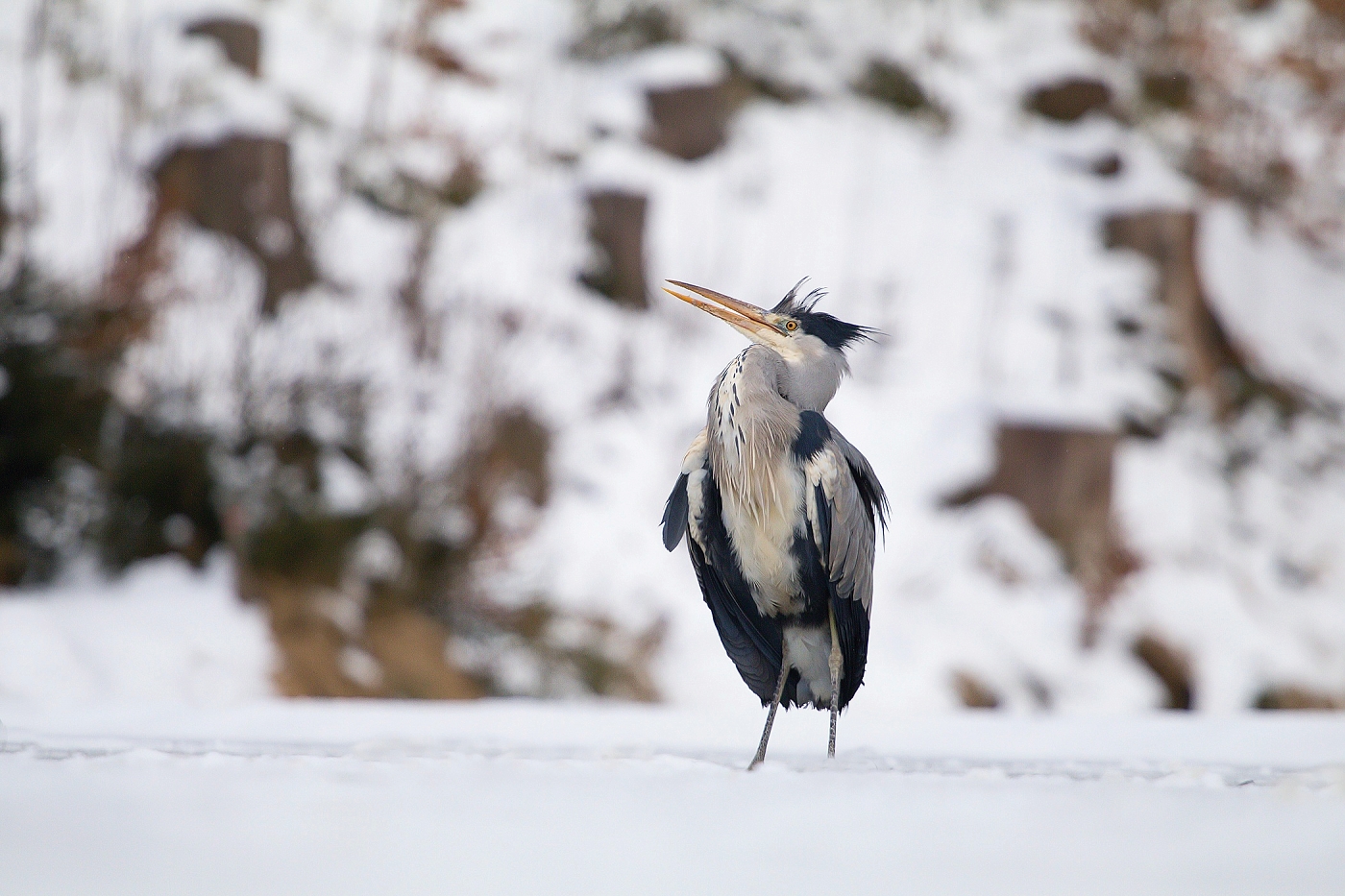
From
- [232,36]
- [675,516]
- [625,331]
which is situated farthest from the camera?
[625,331]

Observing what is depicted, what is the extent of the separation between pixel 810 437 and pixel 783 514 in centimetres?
19

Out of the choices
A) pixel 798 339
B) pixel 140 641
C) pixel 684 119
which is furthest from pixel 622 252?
pixel 798 339

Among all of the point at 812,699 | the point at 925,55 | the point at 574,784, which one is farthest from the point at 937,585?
the point at 925,55

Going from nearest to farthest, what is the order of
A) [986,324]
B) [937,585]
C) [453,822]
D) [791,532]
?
1. [453,822]
2. [791,532]
3. [937,585]
4. [986,324]

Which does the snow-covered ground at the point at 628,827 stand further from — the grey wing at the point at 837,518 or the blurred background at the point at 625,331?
the blurred background at the point at 625,331

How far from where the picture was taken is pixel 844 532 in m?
2.68

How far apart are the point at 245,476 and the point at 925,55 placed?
10.0 m

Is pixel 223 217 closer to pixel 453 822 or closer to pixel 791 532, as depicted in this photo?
pixel 791 532

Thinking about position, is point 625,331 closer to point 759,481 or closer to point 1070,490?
point 1070,490

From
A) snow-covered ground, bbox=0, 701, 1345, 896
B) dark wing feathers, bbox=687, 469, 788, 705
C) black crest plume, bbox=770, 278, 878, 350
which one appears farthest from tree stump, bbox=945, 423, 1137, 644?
snow-covered ground, bbox=0, 701, 1345, 896

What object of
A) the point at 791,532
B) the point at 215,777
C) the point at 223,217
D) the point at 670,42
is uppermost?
the point at 670,42

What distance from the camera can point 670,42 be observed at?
1217cm

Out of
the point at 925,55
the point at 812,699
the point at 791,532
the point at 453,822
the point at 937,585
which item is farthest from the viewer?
the point at 925,55

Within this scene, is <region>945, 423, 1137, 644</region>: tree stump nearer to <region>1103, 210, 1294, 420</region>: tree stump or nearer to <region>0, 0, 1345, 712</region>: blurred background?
<region>0, 0, 1345, 712</region>: blurred background
